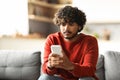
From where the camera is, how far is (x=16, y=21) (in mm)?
4188

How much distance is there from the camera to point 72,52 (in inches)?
78.7

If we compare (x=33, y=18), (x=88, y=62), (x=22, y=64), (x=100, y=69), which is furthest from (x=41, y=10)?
(x=88, y=62)

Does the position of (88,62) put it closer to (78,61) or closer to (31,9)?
(78,61)

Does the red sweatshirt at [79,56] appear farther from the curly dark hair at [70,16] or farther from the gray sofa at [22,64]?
the gray sofa at [22,64]

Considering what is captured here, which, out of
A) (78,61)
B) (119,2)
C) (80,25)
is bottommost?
(78,61)

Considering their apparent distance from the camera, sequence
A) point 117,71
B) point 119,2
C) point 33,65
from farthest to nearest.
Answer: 1. point 119,2
2. point 33,65
3. point 117,71

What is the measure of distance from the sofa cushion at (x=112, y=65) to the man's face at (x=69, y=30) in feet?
1.85

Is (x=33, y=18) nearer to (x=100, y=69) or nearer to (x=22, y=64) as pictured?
(x=22, y=64)

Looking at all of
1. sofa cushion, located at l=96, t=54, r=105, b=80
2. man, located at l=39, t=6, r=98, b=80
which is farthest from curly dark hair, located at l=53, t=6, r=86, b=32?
sofa cushion, located at l=96, t=54, r=105, b=80

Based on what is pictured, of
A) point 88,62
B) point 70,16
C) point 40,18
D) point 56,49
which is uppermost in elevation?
point 70,16

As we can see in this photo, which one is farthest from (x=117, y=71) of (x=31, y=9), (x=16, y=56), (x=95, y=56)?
(x=31, y=9)

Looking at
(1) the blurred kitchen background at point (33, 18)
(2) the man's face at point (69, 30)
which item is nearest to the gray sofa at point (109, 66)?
(2) the man's face at point (69, 30)

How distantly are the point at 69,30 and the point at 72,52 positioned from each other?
0.58 feet

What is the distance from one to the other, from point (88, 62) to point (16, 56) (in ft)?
3.35
